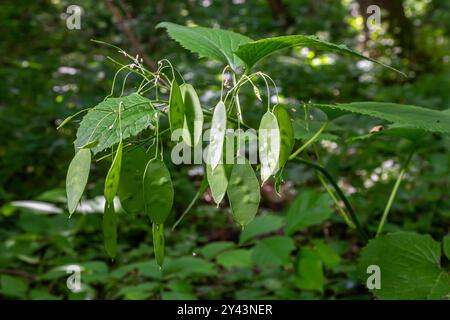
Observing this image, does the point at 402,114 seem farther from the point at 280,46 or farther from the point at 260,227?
the point at 260,227

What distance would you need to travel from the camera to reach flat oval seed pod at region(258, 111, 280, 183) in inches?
23.9

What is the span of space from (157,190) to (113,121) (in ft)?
0.39

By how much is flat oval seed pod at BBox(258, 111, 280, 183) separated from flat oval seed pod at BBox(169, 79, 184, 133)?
102mm

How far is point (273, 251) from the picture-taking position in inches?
57.9

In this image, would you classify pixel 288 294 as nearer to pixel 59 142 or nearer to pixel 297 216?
pixel 297 216

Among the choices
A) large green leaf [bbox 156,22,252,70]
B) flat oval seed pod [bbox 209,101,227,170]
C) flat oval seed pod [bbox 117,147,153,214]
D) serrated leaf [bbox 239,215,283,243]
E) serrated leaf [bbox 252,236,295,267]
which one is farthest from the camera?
serrated leaf [bbox 239,215,283,243]

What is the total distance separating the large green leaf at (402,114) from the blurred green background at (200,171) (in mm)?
336

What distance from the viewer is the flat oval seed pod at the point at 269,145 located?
1.99ft

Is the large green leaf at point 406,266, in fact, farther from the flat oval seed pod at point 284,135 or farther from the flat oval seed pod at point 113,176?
the flat oval seed pod at point 113,176

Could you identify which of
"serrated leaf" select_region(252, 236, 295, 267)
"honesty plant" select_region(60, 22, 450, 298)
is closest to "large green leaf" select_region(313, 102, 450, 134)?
"honesty plant" select_region(60, 22, 450, 298)

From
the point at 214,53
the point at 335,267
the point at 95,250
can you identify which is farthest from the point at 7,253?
the point at 214,53

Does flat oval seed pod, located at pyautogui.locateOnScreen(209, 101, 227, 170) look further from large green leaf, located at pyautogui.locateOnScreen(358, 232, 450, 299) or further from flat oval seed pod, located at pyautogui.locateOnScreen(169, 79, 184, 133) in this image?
large green leaf, located at pyautogui.locateOnScreen(358, 232, 450, 299)

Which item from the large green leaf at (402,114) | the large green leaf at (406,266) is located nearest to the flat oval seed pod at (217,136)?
the large green leaf at (402,114)

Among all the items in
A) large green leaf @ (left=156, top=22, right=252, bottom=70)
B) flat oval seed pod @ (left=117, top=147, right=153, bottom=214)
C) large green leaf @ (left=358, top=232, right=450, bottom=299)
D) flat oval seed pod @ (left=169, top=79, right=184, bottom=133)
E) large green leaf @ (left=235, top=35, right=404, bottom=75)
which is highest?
large green leaf @ (left=156, top=22, right=252, bottom=70)
